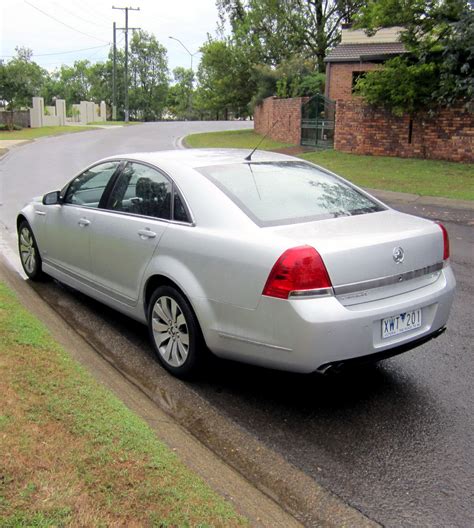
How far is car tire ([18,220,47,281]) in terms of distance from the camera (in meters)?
6.43

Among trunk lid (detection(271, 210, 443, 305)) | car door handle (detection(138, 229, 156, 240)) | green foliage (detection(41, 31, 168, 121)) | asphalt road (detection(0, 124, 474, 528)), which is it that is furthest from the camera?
green foliage (detection(41, 31, 168, 121))

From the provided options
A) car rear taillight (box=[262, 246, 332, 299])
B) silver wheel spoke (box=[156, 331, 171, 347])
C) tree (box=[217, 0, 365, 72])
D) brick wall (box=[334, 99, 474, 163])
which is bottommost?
silver wheel spoke (box=[156, 331, 171, 347])

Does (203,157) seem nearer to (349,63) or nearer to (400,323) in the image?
(400,323)

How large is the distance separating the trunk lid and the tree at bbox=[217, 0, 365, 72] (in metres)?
34.6

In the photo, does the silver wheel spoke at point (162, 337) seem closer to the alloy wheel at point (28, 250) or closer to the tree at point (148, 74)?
the alloy wheel at point (28, 250)

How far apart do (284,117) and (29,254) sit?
79.3ft

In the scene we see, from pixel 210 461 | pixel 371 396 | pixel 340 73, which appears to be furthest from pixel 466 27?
pixel 210 461

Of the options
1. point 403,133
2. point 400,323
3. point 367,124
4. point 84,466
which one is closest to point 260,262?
point 400,323

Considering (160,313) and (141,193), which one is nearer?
(160,313)

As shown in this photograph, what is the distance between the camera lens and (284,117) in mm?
29250

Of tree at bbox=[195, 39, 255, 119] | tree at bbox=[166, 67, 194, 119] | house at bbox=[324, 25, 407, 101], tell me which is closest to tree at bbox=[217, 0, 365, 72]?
tree at bbox=[195, 39, 255, 119]

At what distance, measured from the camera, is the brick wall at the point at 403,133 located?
1786 centimetres

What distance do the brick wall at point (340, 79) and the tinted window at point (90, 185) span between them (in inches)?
1005

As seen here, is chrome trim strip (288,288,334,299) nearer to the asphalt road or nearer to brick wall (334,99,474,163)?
the asphalt road
